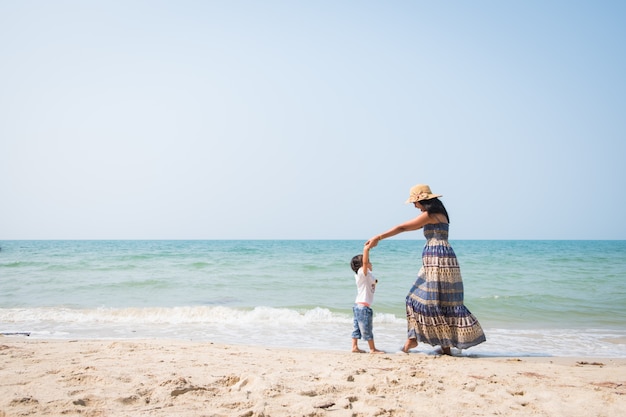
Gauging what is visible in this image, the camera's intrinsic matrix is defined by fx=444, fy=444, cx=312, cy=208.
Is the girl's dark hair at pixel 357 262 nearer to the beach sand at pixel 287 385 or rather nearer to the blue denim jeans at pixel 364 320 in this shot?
the blue denim jeans at pixel 364 320

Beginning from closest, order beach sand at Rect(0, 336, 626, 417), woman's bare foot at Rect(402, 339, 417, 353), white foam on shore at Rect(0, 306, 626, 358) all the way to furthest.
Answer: beach sand at Rect(0, 336, 626, 417)
woman's bare foot at Rect(402, 339, 417, 353)
white foam on shore at Rect(0, 306, 626, 358)

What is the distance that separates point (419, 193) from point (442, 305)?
126 centimetres

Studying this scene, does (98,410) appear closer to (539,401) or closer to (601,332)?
(539,401)

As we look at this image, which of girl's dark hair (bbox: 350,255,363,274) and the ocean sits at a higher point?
girl's dark hair (bbox: 350,255,363,274)

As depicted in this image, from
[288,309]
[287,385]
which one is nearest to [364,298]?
[287,385]

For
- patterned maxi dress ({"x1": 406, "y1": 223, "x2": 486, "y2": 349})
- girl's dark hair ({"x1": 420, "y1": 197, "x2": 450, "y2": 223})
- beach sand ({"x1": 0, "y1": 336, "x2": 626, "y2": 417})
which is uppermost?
girl's dark hair ({"x1": 420, "y1": 197, "x2": 450, "y2": 223})

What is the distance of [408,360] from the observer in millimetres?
4562

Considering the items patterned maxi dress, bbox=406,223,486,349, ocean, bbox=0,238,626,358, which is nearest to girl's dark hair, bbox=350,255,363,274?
patterned maxi dress, bbox=406,223,486,349

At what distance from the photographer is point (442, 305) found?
16.0 feet

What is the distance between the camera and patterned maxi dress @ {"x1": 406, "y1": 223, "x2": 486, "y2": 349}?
15.8ft

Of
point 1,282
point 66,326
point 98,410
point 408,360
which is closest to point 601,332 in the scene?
point 408,360

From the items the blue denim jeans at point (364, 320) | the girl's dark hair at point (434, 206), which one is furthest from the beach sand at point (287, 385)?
the girl's dark hair at point (434, 206)

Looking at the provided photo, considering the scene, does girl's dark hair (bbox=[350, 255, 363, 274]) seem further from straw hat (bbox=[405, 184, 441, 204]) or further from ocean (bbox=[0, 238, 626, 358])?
ocean (bbox=[0, 238, 626, 358])

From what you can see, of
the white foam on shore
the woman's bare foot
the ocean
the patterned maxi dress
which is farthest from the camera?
the ocean
